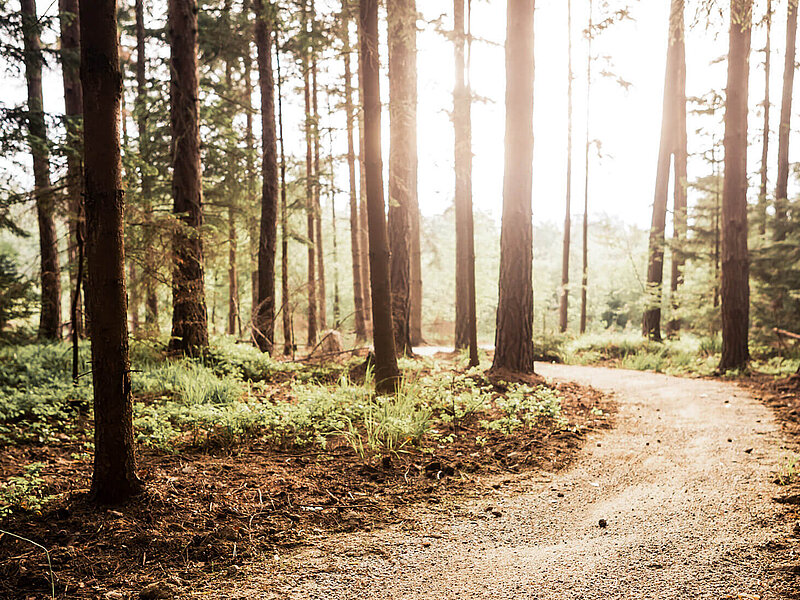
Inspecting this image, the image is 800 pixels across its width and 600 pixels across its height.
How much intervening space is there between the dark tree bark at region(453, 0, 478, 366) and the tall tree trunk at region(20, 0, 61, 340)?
6.83 meters

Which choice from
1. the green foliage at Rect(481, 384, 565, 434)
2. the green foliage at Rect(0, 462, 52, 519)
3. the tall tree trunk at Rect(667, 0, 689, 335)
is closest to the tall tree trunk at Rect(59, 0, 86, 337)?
the green foliage at Rect(0, 462, 52, 519)

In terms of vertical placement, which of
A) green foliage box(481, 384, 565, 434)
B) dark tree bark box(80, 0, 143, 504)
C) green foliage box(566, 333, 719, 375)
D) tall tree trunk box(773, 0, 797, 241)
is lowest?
green foliage box(566, 333, 719, 375)

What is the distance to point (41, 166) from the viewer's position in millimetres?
12820

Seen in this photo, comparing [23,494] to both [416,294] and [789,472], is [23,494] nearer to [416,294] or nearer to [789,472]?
[789,472]

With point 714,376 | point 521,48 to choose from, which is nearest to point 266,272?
point 521,48

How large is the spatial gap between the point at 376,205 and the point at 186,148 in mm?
4591

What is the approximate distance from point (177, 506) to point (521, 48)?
8.77 m

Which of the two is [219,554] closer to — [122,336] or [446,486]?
[122,336]

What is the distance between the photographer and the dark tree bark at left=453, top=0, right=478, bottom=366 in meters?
9.45

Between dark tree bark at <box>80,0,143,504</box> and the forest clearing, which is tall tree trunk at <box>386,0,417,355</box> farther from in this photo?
dark tree bark at <box>80,0,143,504</box>

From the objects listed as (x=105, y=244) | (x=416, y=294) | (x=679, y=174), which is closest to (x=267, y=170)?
(x=416, y=294)

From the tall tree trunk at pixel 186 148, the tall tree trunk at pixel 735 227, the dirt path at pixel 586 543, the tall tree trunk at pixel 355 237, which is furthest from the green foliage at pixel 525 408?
the tall tree trunk at pixel 355 237

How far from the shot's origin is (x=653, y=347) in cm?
1431

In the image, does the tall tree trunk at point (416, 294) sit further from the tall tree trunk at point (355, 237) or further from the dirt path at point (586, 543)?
the dirt path at point (586, 543)
